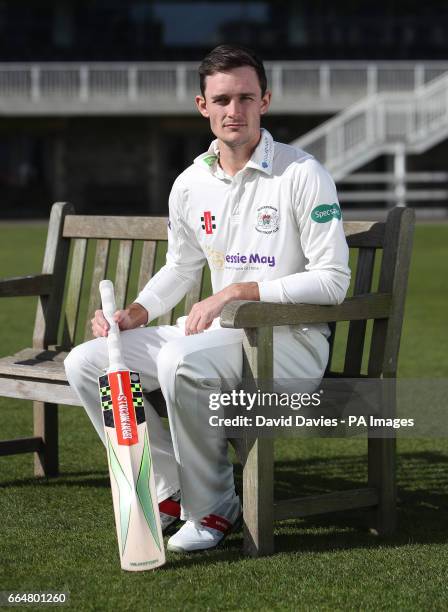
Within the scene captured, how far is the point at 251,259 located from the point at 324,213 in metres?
0.32

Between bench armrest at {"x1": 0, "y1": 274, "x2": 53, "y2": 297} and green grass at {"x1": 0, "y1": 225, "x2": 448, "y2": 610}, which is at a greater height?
bench armrest at {"x1": 0, "y1": 274, "x2": 53, "y2": 297}

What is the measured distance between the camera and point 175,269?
4.70 meters

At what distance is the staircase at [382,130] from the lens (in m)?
29.2

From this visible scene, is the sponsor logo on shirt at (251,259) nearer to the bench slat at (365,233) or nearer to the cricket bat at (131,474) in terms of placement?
the bench slat at (365,233)

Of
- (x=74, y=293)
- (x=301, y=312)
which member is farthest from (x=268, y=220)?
(x=74, y=293)

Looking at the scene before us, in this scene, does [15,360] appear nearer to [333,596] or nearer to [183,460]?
[183,460]

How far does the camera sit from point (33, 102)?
109ft

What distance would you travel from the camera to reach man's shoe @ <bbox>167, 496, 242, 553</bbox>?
4.05 metres

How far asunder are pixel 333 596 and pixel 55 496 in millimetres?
1735

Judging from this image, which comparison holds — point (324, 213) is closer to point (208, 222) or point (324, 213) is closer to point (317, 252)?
point (317, 252)

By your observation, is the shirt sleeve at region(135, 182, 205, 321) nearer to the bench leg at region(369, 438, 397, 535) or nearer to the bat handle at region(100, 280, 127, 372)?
the bat handle at region(100, 280, 127, 372)

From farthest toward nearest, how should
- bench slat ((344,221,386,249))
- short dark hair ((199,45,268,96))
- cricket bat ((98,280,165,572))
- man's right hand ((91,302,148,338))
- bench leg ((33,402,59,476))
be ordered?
bench leg ((33,402,59,476)) → bench slat ((344,221,386,249)) → man's right hand ((91,302,148,338)) → short dark hair ((199,45,268,96)) → cricket bat ((98,280,165,572))

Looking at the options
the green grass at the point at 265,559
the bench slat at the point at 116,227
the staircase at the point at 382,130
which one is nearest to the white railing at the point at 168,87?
the staircase at the point at 382,130

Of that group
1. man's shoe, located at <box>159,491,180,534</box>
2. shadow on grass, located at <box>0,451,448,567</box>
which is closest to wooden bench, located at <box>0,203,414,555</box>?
shadow on grass, located at <box>0,451,448,567</box>
